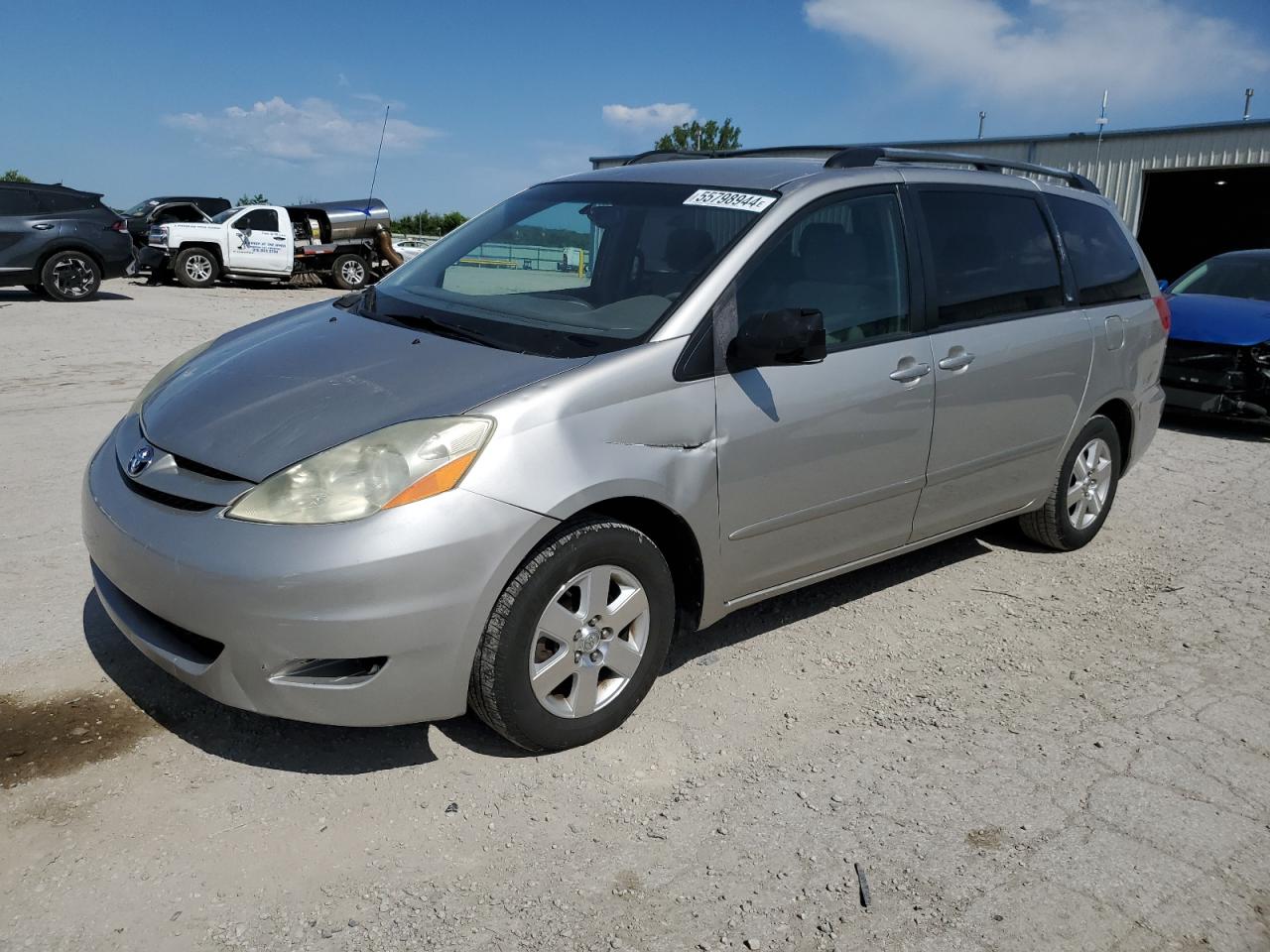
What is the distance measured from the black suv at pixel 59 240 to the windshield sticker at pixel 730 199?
586 inches

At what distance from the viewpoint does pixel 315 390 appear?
3141 millimetres

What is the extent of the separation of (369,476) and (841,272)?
6.37ft

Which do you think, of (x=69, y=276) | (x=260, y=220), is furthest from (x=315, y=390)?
(x=260, y=220)

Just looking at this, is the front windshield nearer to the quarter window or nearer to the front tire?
the quarter window

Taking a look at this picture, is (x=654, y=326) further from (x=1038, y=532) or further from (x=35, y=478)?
(x=35, y=478)

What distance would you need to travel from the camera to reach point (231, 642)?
2.73 m

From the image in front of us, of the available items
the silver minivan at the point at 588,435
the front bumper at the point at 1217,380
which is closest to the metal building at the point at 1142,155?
the front bumper at the point at 1217,380

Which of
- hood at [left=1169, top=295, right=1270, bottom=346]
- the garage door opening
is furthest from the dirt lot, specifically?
the garage door opening

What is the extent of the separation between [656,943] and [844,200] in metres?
2.64

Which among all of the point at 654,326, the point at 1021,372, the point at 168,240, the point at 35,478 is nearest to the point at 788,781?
the point at 654,326

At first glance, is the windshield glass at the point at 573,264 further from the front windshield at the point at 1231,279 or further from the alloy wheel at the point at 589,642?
the front windshield at the point at 1231,279

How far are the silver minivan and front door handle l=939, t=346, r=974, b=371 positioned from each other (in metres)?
0.02

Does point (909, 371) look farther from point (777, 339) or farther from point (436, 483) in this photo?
point (436, 483)

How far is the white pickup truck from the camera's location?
20.2 meters
